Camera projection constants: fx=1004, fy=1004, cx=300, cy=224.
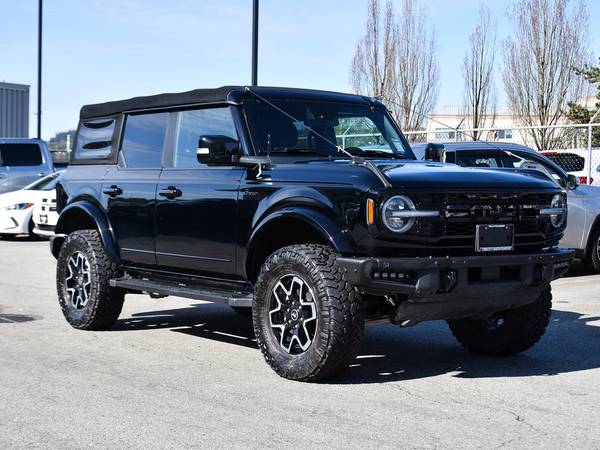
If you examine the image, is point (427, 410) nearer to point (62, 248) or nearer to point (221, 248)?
point (221, 248)

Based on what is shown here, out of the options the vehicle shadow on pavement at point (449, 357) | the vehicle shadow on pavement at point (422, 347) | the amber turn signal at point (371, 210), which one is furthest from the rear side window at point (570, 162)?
the amber turn signal at point (371, 210)

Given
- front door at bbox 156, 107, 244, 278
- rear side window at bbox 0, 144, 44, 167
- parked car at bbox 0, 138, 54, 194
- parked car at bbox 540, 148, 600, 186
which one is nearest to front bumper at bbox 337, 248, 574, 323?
front door at bbox 156, 107, 244, 278

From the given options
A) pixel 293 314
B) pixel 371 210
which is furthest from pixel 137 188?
pixel 371 210

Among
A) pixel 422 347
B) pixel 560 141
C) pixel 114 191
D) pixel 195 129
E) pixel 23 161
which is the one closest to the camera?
pixel 195 129

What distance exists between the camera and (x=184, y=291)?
24.3ft

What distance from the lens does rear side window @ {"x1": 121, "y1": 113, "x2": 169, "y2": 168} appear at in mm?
8117

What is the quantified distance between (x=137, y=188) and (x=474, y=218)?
115 inches

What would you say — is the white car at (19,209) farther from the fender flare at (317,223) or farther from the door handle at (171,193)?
the fender flare at (317,223)

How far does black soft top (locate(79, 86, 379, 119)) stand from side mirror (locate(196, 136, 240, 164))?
52 cm

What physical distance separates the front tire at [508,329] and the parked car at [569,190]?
4.73 meters

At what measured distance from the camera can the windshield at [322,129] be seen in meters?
7.34

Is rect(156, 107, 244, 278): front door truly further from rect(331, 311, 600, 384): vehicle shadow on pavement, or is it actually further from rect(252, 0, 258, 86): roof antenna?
rect(252, 0, 258, 86): roof antenna

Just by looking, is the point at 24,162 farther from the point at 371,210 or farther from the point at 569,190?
the point at 371,210

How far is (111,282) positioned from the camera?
8156mm
